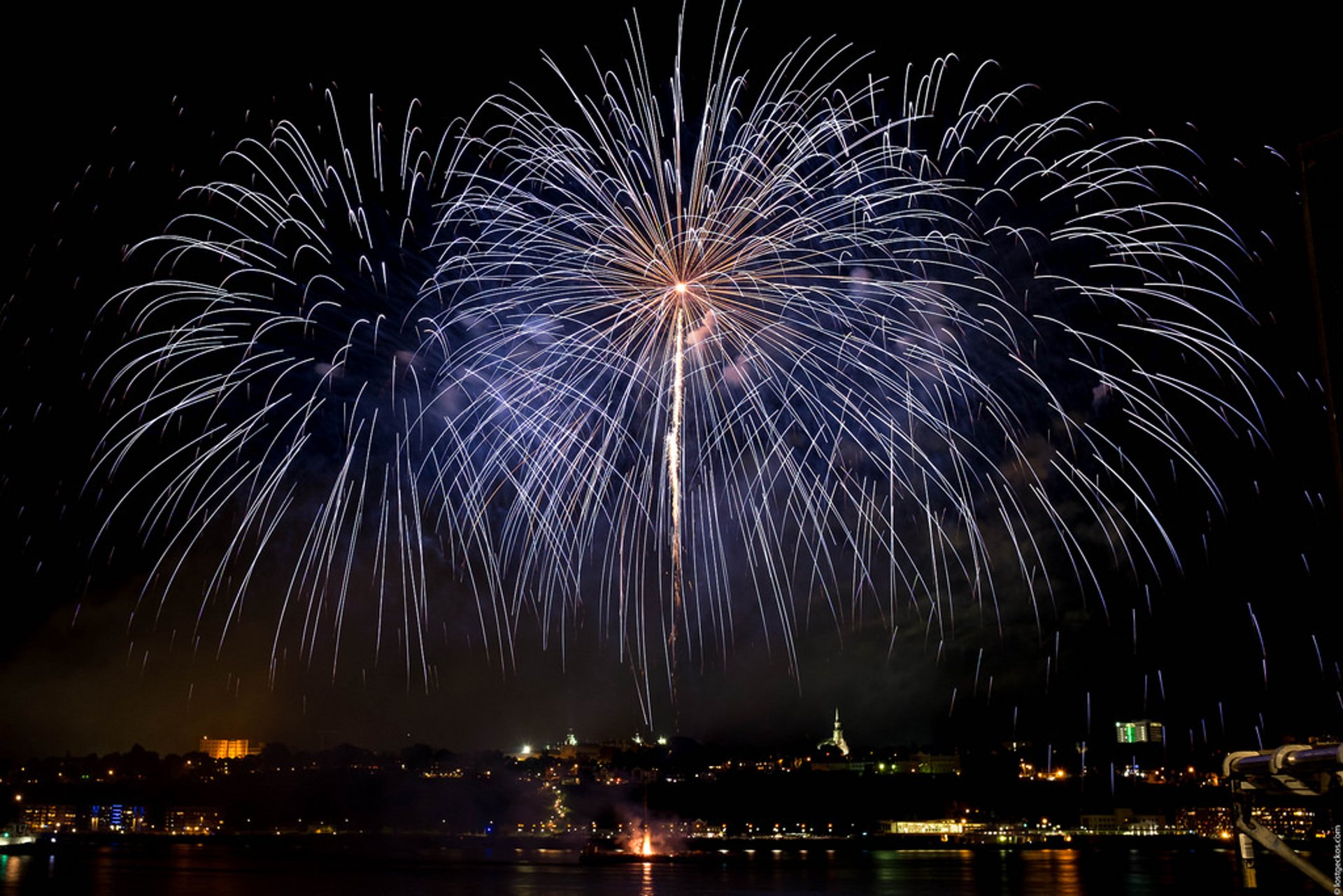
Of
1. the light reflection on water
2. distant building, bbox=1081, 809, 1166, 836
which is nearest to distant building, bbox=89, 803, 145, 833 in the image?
the light reflection on water

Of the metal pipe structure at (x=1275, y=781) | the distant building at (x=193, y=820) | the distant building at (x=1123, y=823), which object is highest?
the metal pipe structure at (x=1275, y=781)

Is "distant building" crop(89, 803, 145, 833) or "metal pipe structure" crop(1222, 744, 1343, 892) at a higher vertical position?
"metal pipe structure" crop(1222, 744, 1343, 892)

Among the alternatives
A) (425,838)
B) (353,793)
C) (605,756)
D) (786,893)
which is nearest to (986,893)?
(786,893)

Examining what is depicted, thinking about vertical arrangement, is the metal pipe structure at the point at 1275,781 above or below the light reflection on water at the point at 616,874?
above

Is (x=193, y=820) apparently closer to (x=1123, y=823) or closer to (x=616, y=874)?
(x=616, y=874)

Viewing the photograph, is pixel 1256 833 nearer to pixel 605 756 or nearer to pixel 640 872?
pixel 640 872

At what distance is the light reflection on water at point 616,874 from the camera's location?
166 feet

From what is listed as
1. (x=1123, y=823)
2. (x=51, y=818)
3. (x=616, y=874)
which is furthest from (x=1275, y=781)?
(x=51, y=818)

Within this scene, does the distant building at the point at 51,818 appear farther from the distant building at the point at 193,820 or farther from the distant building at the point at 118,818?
the distant building at the point at 193,820

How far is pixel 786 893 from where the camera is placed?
159 ft

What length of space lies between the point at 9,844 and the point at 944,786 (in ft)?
351

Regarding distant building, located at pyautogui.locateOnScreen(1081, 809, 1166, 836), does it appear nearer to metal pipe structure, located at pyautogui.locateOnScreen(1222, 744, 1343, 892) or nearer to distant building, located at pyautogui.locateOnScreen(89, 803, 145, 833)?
metal pipe structure, located at pyautogui.locateOnScreen(1222, 744, 1343, 892)

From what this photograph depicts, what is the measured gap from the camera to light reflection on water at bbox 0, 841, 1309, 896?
166 feet

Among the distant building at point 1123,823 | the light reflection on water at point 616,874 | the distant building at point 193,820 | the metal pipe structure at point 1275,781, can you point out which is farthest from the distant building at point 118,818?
the metal pipe structure at point 1275,781
